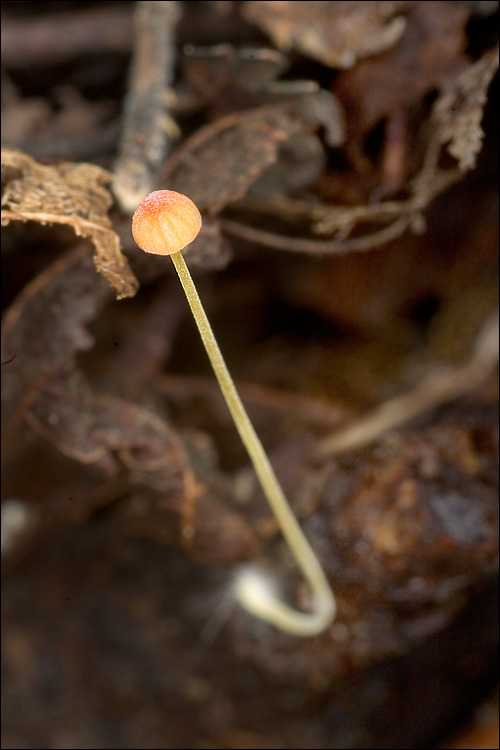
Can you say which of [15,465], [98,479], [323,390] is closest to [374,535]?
[323,390]

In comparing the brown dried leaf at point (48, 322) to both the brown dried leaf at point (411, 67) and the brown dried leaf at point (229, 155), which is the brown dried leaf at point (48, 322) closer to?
the brown dried leaf at point (229, 155)

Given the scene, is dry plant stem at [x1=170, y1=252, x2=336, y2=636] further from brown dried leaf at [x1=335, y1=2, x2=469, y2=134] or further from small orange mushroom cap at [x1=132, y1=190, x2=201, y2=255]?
→ brown dried leaf at [x1=335, y1=2, x2=469, y2=134]

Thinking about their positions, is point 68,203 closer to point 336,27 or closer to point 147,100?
point 147,100

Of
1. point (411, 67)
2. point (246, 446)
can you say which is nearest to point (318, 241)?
point (411, 67)

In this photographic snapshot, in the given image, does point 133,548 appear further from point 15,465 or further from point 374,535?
point 374,535

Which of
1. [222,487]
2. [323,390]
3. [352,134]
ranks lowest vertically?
[222,487]

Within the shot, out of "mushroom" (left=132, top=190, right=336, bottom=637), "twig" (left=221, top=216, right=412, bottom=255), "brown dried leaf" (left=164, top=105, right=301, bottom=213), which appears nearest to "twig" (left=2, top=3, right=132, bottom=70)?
"brown dried leaf" (left=164, top=105, right=301, bottom=213)
